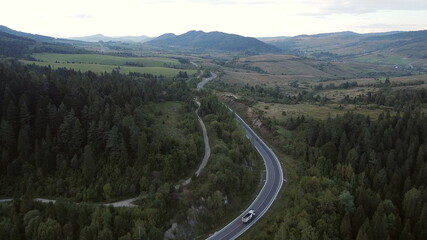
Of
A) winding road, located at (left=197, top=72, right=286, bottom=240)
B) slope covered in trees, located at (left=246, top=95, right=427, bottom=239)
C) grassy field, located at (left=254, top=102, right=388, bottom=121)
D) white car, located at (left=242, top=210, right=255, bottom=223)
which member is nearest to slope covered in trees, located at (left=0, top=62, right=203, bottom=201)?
winding road, located at (left=197, top=72, right=286, bottom=240)

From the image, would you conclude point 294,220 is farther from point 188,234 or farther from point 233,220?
point 188,234

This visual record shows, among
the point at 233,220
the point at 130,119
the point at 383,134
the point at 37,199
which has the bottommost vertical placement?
the point at 233,220

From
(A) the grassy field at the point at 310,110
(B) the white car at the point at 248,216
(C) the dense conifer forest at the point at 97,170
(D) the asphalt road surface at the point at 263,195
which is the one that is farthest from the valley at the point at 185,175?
(A) the grassy field at the point at 310,110

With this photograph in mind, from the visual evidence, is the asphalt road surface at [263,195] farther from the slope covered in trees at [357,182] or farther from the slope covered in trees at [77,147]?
the slope covered in trees at [77,147]

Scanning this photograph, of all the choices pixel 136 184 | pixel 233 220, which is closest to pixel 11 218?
pixel 136 184

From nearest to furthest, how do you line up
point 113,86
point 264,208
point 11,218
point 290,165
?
point 11,218
point 264,208
point 290,165
point 113,86
